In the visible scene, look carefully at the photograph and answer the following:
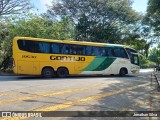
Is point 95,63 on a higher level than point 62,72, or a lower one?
higher

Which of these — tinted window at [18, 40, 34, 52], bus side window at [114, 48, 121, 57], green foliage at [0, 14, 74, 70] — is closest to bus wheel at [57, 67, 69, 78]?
tinted window at [18, 40, 34, 52]

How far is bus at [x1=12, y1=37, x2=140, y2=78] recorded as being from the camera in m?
18.4

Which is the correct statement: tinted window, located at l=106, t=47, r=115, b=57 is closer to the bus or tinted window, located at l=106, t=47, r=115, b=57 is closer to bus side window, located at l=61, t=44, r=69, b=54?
A: the bus

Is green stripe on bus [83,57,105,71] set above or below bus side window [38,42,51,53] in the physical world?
below

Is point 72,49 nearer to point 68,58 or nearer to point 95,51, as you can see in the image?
point 68,58

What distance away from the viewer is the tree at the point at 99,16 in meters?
42.7

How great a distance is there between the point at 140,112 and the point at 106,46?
14943 mm

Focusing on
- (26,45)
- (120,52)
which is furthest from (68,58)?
(120,52)

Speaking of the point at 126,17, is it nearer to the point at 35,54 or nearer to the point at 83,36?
the point at 83,36

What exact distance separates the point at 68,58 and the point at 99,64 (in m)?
Result: 3.10

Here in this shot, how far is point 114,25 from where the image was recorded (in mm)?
43562

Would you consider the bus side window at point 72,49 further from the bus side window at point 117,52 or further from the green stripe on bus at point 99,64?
the bus side window at point 117,52

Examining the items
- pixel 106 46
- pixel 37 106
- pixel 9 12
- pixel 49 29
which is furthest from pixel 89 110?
pixel 9 12

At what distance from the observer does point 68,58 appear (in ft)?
66.8
